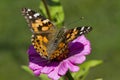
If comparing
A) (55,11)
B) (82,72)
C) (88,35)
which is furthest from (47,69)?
(88,35)

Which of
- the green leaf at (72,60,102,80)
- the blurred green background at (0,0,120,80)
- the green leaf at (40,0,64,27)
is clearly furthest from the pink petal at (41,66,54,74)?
the blurred green background at (0,0,120,80)

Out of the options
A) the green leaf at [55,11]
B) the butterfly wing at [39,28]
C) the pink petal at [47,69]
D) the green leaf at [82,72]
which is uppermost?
the butterfly wing at [39,28]

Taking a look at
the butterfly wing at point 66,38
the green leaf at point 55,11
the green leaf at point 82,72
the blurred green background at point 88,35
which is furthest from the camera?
the blurred green background at point 88,35

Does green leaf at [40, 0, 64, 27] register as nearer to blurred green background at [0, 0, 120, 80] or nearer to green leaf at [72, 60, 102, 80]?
green leaf at [72, 60, 102, 80]

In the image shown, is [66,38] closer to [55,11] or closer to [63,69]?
[63,69]

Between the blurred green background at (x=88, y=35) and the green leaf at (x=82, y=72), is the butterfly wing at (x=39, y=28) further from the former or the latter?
the blurred green background at (x=88, y=35)

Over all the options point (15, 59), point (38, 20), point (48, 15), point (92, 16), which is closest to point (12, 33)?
point (15, 59)

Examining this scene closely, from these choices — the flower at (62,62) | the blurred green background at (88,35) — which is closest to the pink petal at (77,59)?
the flower at (62,62)
